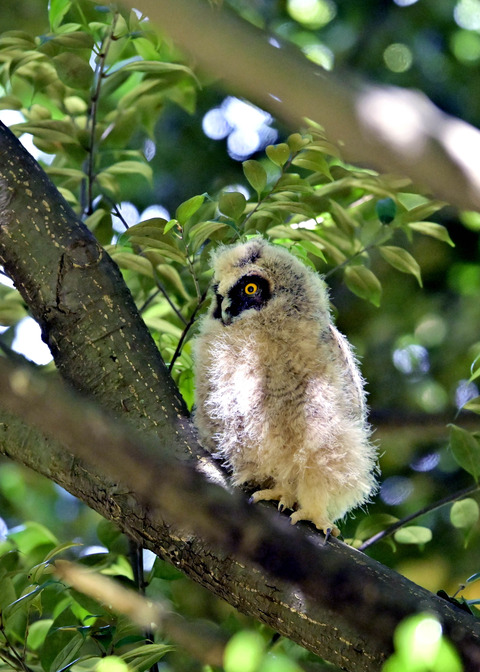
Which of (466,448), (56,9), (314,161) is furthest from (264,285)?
(56,9)

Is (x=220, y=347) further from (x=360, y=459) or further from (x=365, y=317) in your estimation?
(x=365, y=317)

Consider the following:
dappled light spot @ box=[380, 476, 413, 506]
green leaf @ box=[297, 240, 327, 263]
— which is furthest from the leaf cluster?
dappled light spot @ box=[380, 476, 413, 506]

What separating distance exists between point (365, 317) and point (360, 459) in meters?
1.70

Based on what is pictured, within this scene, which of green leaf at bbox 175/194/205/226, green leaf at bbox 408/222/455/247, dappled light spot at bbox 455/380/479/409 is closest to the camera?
Result: green leaf at bbox 175/194/205/226

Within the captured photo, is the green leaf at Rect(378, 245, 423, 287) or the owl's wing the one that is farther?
the green leaf at Rect(378, 245, 423, 287)

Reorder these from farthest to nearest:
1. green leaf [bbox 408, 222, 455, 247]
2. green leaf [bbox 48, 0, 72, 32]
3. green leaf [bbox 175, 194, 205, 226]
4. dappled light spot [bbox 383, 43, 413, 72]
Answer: dappled light spot [bbox 383, 43, 413, 72], green leaf [bbox 408, 222, 455, 247], green leaf [bbox 48, 0, 72, 32], green leaf [bbox 175, 194, 205, 226]

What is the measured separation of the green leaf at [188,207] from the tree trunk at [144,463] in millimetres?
175

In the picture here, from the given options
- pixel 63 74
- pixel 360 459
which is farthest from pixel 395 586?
pixel 63 74

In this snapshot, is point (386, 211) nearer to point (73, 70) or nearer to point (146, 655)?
point (73, 70)

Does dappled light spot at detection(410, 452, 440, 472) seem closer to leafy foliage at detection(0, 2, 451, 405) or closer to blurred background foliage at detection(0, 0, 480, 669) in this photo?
blurred background foliage at detection(0, 0, 480, 669)

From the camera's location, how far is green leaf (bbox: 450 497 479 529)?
1712 millimetres

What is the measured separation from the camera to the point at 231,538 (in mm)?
1198

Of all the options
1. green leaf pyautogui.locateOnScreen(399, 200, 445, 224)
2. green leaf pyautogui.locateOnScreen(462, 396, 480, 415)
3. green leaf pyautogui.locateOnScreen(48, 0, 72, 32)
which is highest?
green leaf pyautogui.locateOnScreen(48, 0, 72, 32)

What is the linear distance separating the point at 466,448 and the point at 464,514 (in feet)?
0.76
